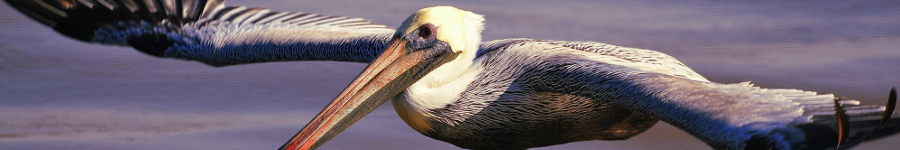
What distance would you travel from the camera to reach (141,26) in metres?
6.13

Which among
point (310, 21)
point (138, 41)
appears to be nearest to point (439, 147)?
point (310, 21)

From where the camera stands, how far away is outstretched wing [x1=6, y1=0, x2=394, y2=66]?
5.95 meters

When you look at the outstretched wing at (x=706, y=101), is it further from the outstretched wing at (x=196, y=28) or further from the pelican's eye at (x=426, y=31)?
the outstretched wing at (x=196, y=28)

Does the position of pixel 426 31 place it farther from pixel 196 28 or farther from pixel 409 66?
pixel 196 28

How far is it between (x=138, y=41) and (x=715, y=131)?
3.07 metres

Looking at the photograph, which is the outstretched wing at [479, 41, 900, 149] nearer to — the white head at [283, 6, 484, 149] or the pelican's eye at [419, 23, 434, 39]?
the white head at [283, 6, 484, 149]

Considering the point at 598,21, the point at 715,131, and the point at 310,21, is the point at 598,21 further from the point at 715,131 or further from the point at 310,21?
the point at 715,131

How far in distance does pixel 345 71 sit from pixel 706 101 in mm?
3597

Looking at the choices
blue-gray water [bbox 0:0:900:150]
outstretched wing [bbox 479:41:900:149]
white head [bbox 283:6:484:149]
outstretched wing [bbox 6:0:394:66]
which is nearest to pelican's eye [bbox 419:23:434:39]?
white head [bbox 283:6:484:149]

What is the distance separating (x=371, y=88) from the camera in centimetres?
486

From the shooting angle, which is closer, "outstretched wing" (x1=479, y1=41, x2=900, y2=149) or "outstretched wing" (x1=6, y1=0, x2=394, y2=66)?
"outstretched wing" (x1=479, y1=41, x2=900, y2=149)

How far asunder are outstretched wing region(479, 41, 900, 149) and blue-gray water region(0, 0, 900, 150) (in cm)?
108

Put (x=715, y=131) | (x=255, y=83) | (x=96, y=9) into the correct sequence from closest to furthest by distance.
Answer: (x=715, y=131) < (x=96, y=9) < (x=255, y=83)

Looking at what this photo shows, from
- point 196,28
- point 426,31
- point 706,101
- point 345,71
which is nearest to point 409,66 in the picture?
point 426,31
